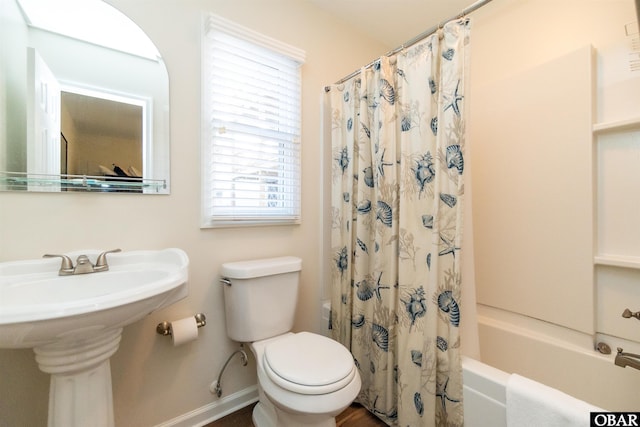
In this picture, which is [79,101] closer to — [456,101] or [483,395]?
[456,101]

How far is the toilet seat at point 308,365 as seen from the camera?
0.95 metres

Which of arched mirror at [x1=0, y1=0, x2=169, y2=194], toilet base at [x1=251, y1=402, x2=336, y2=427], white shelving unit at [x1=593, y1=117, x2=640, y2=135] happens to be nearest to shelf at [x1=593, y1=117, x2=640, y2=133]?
white shelving unit at [x1=593, y1=117, x2=640, y2=135]

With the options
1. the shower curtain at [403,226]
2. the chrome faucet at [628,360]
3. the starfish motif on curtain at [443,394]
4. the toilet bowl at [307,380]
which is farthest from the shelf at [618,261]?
the toilet bowl at [307,380]

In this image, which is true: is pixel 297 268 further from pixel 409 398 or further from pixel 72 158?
pixel 72 158

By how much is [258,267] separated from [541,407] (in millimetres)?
1140

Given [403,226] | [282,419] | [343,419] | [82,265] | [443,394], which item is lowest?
[343,419]

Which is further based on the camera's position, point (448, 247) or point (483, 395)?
point (448, 247)

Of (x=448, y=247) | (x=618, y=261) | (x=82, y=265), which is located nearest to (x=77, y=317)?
(x=82, y=265)

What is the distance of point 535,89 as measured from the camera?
143cm

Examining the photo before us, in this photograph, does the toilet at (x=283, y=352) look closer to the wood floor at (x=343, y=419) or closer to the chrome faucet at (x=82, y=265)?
the wood floor at (x=343, y=419)

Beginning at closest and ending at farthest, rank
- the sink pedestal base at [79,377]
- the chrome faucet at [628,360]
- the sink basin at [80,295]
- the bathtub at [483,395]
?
the sink basin at [80,295]
the sink pedestal base at [79,377]
the bathtub at [483,395]
the chrome faucet at [628,360]

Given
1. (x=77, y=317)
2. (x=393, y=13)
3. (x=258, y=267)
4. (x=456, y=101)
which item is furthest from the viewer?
(x=393, y=13)

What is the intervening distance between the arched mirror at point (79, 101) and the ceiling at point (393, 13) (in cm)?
120

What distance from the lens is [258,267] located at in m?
1.30
